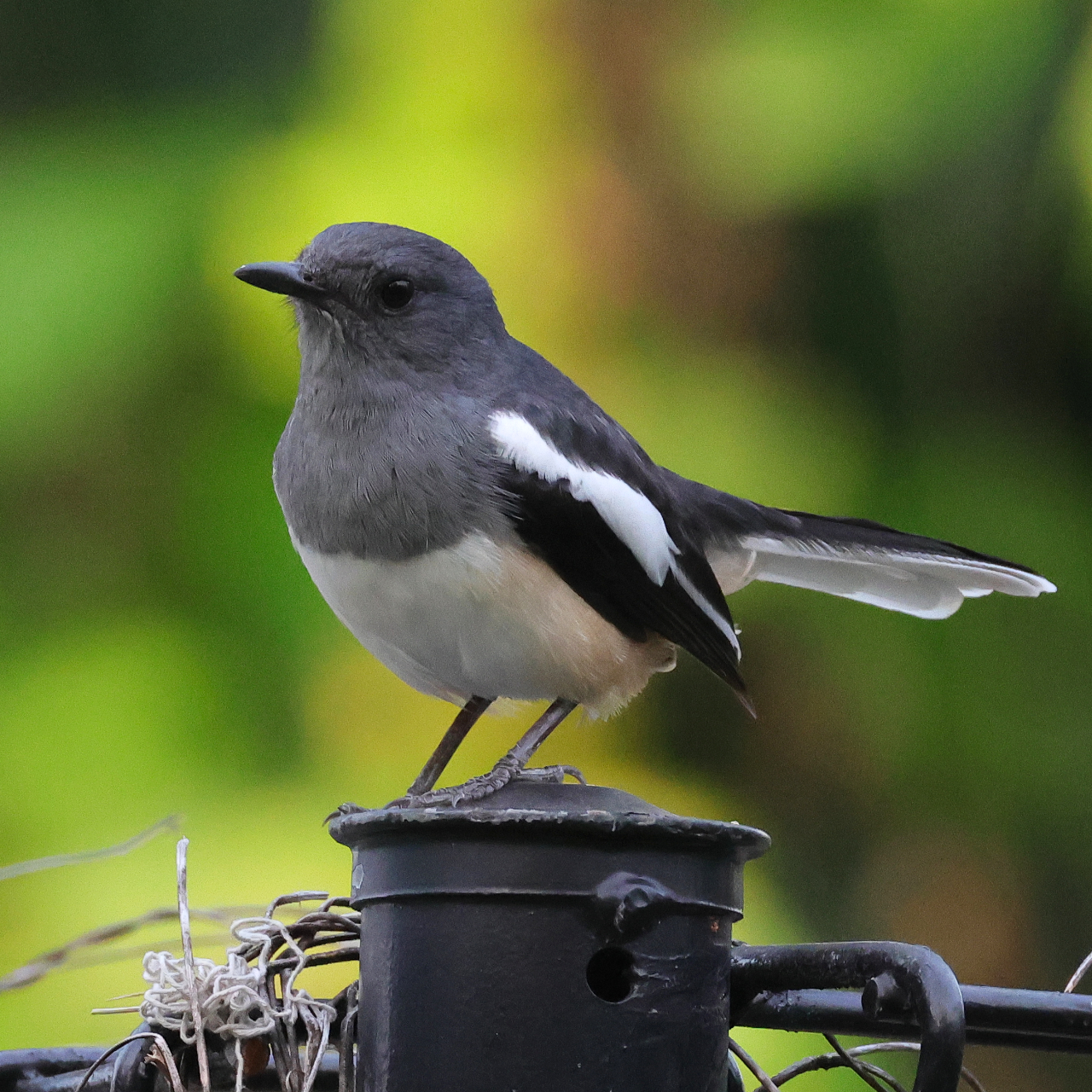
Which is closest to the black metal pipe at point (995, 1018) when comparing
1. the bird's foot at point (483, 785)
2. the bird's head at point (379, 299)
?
the bird's foot at point (483, 785)

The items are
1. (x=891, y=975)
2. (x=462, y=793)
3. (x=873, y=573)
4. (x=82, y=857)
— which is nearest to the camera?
(x=891, y=975)

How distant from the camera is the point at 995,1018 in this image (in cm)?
115

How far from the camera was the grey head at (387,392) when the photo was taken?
1808mm

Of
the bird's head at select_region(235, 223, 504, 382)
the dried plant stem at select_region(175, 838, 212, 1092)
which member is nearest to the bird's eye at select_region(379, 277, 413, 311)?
the bird's head at select_region(235, 223, 504, 382)

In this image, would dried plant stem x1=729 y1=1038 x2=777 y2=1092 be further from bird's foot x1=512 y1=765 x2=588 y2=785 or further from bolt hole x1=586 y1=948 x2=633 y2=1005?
bird's foot x1=512 y1=765 x2=588 y2=785

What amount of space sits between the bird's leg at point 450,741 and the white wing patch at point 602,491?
0.30 m

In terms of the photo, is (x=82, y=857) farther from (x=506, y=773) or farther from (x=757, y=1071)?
(x=757, y=1071)

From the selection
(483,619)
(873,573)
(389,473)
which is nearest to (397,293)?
(389,473)

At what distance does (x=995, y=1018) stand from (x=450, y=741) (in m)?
1.02

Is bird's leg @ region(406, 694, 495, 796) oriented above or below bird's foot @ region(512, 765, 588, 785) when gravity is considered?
below

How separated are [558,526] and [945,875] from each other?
135cm

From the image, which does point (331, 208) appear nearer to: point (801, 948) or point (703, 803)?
point (703, 803)

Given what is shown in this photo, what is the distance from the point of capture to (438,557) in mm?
1782

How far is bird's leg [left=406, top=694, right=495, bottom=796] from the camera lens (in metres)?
2.00
